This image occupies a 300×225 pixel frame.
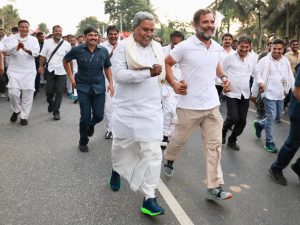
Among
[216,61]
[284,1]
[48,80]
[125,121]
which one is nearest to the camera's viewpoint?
[125,121]

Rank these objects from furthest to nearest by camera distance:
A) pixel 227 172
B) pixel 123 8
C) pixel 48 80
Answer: pixel 123 8 < pixel 48 80 < pixel 227 172

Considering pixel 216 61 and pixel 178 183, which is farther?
pixel 178 183

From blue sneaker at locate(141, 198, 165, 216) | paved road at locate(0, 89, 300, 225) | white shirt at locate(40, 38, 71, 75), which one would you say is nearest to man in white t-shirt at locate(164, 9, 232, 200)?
paved road at locate(0, 89, 300, 225)

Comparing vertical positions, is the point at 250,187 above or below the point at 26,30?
below

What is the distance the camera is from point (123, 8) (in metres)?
77.1

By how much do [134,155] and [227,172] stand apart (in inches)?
66.4

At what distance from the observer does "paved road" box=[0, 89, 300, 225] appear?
141 inches

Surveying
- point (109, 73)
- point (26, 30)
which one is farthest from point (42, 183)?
point (26, 30)

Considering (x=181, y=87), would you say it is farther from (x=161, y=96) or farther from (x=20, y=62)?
(x=20, y=62)

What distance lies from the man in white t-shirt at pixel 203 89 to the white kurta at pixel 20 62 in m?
4.22

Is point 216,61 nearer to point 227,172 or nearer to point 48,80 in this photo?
point 227,172

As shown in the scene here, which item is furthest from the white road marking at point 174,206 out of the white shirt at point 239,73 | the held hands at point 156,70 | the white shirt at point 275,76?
the white shirt at point 275,76

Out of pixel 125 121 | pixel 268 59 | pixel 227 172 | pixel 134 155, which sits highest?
pixel 268 59

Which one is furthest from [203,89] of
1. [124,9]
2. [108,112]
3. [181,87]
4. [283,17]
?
[124,9]
